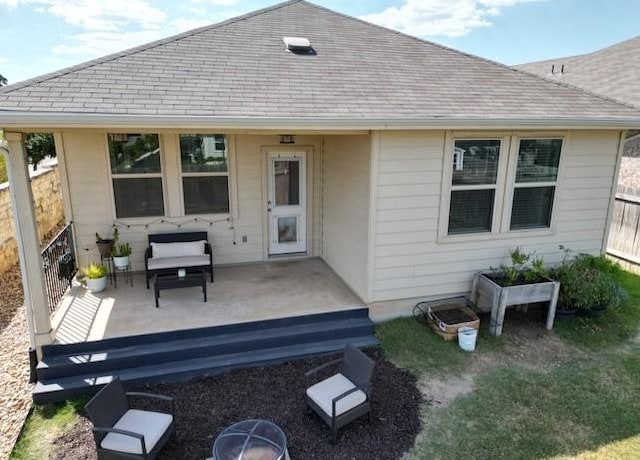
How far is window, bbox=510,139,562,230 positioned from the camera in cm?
615

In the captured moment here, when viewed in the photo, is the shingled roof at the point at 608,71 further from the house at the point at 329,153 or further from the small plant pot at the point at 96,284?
the small plant pot at the point at 96,284

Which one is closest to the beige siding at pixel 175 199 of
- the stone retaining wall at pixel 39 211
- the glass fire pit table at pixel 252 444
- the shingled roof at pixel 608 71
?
the stone retaining wall at pixel 39 211

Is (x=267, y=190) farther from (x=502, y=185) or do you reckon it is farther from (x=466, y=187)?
(x=502, y=185)

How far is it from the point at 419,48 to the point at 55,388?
7.62 meters

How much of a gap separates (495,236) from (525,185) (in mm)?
901

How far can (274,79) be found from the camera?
5.70m

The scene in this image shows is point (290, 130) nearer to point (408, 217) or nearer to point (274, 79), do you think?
point (274, 79)

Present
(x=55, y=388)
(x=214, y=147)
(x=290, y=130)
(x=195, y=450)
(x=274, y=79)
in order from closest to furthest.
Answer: (x=195, y=450)
(x=55, y=388)
(x=290, y=130)
(x=274, y=79)
(x=214, y=147)

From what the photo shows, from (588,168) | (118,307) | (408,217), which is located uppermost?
(588,168)

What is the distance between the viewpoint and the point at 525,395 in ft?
15.2

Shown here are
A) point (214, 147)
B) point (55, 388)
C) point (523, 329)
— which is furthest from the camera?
point (214, 147)

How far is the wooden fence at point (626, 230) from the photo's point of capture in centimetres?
838

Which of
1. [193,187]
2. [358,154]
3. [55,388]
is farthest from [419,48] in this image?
[55,388]

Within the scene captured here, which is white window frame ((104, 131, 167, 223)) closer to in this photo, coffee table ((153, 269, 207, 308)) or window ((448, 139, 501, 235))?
coffee table ((153, 269, 207, 308))
